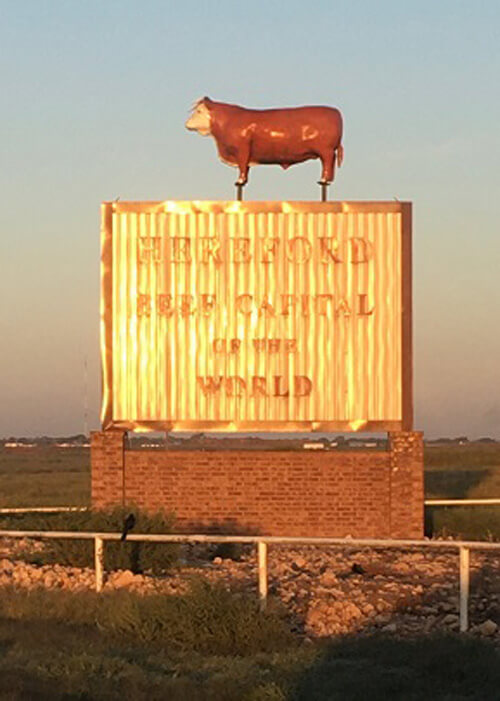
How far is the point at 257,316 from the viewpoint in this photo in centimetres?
2600

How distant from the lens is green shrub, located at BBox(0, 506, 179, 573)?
2011 cm

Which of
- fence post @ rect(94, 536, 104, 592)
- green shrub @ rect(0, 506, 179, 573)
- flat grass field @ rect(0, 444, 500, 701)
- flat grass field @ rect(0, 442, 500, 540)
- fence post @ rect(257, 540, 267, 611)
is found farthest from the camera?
flat grass field @ rect(0, 442, 500, 540)

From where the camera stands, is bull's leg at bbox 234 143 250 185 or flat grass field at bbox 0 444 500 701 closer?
flat grass field at bbox 0 444 500 701

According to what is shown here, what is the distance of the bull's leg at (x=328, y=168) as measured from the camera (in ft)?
87.9

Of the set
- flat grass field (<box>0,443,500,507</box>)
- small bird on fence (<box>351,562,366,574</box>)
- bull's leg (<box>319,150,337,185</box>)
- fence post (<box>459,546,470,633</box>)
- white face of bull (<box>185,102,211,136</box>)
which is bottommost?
flat grass field (<box>0,443,500,507</box>)

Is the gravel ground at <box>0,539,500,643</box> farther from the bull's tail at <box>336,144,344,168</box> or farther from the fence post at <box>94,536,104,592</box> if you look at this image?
the bull's tail at <box>336,144,344,168</box>

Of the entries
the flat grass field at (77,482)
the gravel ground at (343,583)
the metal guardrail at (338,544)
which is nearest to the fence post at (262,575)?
the metal guardrail at (338,544)

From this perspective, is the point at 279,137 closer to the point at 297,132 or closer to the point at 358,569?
the point at 297,132

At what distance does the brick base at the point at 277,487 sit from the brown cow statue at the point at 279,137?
4992 mm

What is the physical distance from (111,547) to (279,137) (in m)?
9.76

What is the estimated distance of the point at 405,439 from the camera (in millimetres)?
25984

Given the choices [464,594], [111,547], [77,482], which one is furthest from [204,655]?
[77,482]

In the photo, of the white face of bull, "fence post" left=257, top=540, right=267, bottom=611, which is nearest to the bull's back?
the white face of bull

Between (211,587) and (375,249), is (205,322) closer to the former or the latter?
(375,249)
